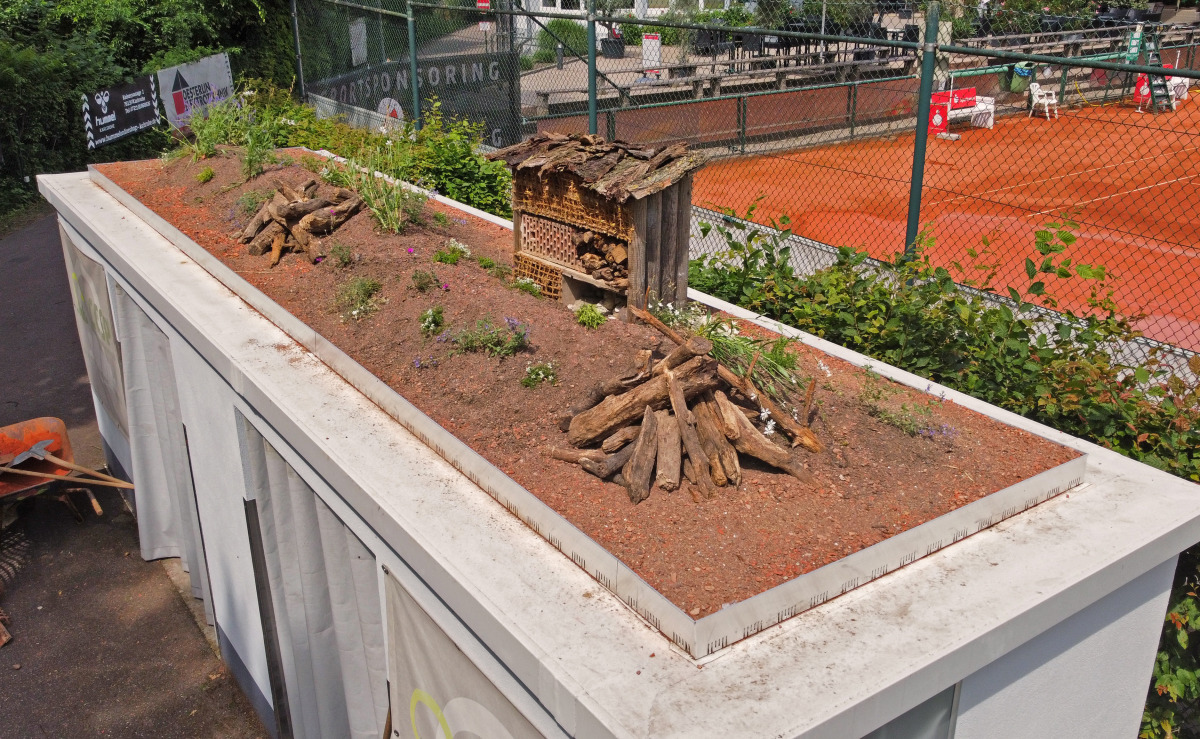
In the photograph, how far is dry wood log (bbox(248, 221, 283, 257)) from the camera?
20.1ft

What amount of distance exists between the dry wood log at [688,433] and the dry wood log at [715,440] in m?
0.03

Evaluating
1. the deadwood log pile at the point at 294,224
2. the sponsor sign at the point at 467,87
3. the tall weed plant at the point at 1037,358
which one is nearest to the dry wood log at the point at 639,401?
the tall weed plant at the point at 1037,358

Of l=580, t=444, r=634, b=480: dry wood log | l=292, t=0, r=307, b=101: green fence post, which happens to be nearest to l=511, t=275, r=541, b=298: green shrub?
l=580, t=444, r=634, b=480: dry wood log

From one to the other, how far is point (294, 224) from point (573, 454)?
3375 millimetres

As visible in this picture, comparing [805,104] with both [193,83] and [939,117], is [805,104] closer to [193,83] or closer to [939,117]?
[939,117]

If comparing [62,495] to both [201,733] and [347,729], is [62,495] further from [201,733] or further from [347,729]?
[347,729]

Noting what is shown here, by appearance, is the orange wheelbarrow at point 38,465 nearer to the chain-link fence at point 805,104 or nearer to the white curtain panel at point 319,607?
the white curtain panel at point 319,607

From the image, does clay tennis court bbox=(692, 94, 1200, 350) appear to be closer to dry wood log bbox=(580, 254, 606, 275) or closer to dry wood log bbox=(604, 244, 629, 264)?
dry wood log bbox=(580, 254, 606, 275)

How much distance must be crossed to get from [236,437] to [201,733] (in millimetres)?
2119

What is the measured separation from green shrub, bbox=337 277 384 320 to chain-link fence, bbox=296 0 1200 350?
12.5 ft

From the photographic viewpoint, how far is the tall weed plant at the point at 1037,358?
4.18m

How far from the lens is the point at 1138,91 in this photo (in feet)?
43.9

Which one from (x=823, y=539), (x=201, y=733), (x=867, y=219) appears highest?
(x=823, y=539)

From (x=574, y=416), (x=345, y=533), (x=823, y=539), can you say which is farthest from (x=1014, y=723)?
(x=345, y=533)
